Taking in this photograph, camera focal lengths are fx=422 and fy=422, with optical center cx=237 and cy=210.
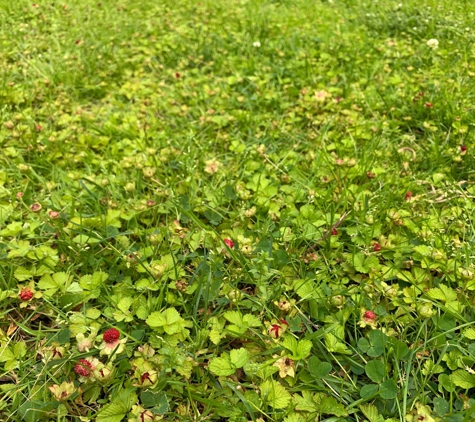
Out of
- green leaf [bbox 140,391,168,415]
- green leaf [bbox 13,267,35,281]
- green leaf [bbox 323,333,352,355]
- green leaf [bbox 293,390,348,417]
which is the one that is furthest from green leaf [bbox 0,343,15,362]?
green leaf [bbox 323,333,352,355]

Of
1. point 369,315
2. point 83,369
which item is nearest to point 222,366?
point 83,369

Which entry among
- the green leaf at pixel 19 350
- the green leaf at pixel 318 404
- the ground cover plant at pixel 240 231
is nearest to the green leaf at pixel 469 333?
the ground cover plant at pixel 240 231

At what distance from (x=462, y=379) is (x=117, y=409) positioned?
1236 mm

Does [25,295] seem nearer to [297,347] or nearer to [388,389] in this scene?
[297,347]

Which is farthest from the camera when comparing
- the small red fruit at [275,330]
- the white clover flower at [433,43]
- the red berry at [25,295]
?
the white clover flower at [433,43]

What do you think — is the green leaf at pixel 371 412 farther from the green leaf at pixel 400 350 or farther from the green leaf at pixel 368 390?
the green leaf at pixel 400 350

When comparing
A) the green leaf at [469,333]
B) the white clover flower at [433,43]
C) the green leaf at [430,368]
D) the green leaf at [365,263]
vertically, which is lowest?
the green leaf at [430,368]

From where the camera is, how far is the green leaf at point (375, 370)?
5.02 feet

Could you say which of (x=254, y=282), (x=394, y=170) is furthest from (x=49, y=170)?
(x=394, y=170)

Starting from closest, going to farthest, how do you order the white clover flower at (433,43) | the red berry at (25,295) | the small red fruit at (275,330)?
1. the small red fruit at (275,330)
2. the red berry at (25,295)
3. the white clover flower at (433,43)

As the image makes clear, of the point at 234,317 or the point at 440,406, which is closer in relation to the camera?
the point at 440,406

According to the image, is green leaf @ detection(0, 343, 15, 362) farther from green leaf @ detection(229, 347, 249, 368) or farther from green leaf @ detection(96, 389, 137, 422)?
green leaf @ detection(229, 347, 249, 368)

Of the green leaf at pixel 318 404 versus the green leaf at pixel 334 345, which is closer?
the green leaf at pixel 318 404

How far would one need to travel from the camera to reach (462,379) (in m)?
1.52
